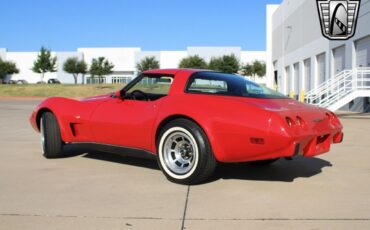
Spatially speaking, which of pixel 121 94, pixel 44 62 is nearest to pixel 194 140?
pixel 121 94

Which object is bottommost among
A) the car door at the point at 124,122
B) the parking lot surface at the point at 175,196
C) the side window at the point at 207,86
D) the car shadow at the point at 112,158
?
the parking lot surface at the point at 175,196

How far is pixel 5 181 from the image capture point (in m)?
5.27

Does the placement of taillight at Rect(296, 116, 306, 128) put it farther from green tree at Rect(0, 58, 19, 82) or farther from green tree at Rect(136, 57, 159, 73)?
green tree at Rect(0, 58, 19, 82)

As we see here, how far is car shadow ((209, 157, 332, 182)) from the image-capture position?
18.3 feet

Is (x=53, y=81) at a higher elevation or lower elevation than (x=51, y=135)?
higher

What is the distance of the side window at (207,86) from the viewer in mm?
5444

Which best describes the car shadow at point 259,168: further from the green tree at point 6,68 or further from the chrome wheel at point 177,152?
the green tree at point 6,68

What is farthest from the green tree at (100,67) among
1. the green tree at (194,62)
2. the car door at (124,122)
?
the car door at (124,122)

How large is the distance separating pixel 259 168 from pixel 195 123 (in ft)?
5.16

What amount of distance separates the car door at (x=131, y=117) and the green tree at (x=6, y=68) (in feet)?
281

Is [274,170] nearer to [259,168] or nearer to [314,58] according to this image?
[259,168]

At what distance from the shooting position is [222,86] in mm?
5566

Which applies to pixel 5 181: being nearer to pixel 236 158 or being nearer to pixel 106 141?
pixel 106 141

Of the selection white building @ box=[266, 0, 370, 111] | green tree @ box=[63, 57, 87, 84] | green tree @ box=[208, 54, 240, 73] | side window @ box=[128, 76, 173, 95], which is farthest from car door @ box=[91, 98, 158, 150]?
green tree @ box=[63, 57, 87, 84]
